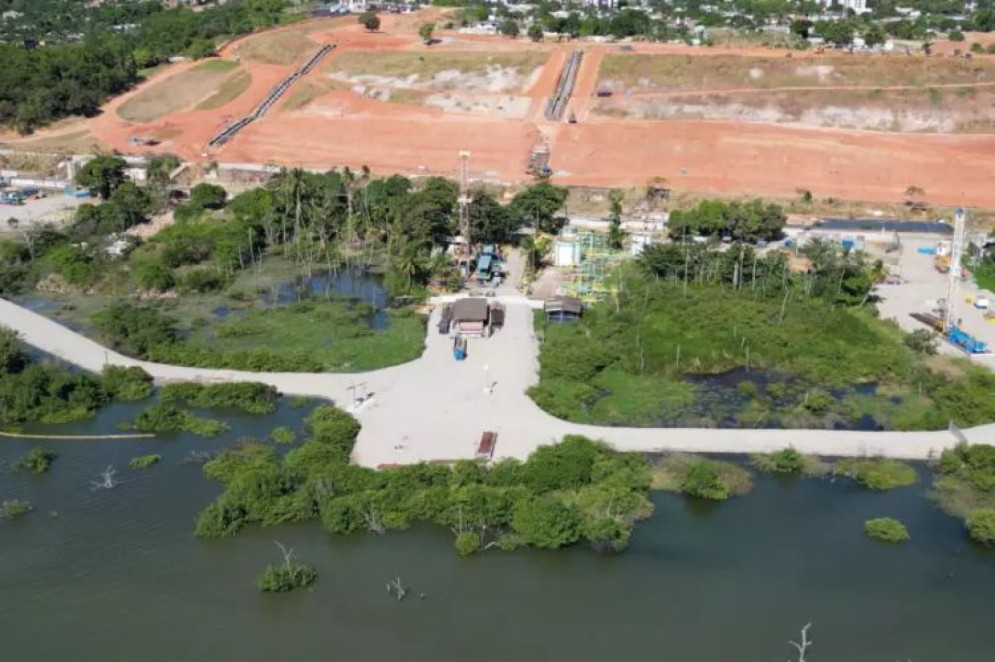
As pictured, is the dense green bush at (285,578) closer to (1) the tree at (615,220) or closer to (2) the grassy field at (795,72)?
(1) the tree at (615,220)

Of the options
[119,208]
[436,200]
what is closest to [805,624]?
[436,200]

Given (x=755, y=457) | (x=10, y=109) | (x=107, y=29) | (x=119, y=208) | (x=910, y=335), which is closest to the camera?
(x=755, y=457)

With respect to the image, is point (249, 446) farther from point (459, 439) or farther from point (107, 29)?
point (107, 29)

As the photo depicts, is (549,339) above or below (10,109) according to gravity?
below

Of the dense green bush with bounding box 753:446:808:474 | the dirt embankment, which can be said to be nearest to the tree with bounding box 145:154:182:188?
the dirt embankment

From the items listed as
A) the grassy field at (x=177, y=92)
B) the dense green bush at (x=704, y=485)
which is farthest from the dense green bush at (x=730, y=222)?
the grassy field at (x=177, y=92)

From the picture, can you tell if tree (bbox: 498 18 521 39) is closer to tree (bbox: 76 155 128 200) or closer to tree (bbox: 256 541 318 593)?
tree (bbox: 76 155 128 200)

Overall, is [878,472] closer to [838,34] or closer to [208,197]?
[208,197]
